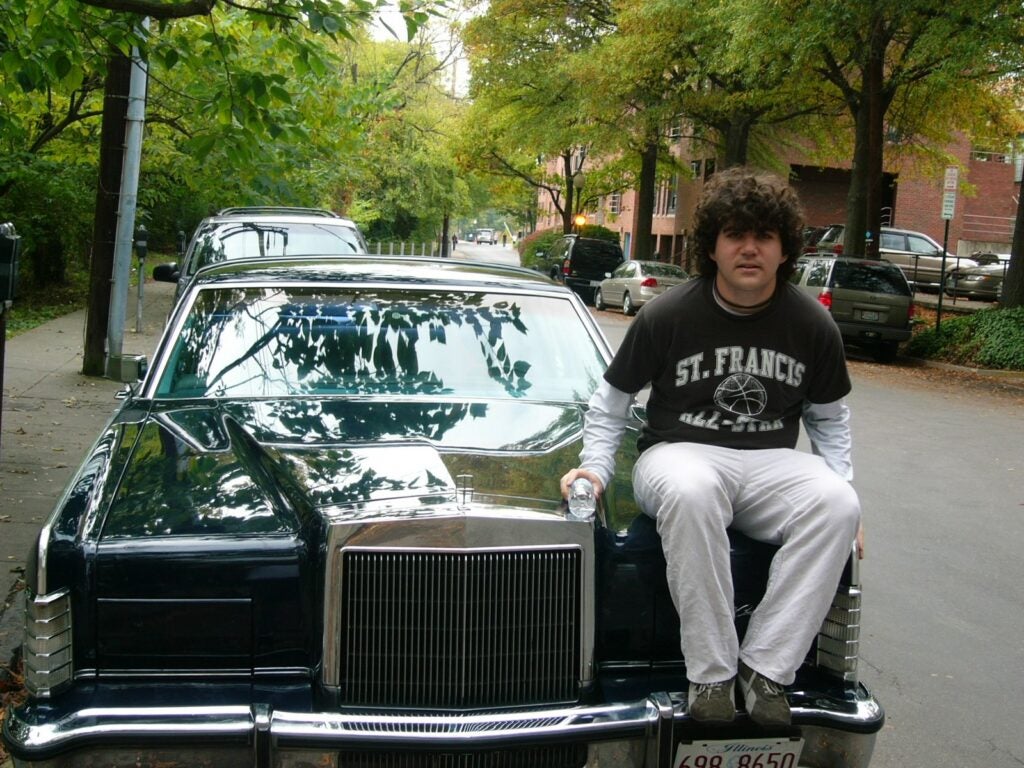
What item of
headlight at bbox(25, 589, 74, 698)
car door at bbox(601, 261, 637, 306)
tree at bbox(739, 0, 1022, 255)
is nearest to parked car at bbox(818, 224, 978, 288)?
tree at bbox(739, 0, 1022, 255)

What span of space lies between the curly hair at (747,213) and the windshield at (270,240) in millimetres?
9146

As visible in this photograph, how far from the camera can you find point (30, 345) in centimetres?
1514

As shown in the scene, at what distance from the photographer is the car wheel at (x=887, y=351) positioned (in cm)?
2027

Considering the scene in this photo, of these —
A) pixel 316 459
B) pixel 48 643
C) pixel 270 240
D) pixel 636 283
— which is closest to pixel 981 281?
pixel 636 283

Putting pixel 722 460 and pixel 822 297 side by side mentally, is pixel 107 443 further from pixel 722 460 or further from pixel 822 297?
pixel 822 297

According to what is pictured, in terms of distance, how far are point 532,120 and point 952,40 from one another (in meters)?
18.8

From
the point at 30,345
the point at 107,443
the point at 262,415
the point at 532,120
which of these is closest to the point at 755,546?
the point at 262,415

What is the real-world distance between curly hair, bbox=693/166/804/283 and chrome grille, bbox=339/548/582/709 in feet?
3.71

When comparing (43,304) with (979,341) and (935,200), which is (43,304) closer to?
(979,341)

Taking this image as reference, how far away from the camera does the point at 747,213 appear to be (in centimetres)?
345

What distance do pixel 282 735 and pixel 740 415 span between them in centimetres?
162

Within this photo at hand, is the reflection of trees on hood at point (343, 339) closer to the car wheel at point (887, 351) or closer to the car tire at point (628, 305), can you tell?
the car wheel at point (887, 351)

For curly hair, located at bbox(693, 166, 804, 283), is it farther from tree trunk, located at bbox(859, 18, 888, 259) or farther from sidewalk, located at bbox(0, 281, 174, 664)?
tree trunk, located at bbox(859, 18, 888, 259)

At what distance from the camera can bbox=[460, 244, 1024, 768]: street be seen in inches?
177
